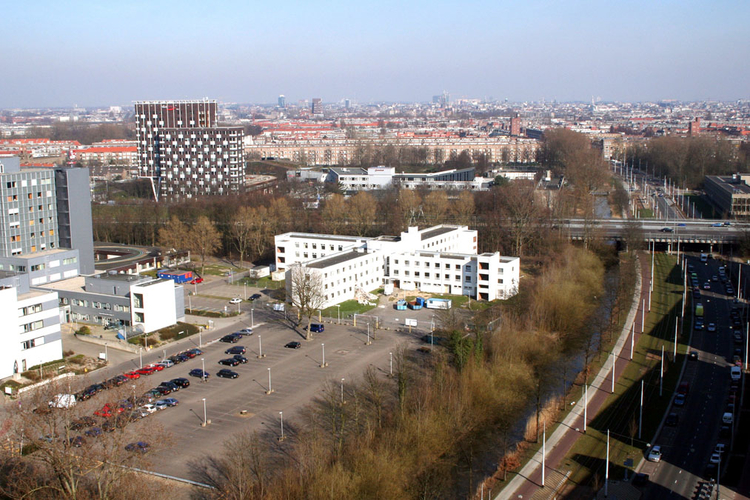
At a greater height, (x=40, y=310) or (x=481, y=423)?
(x=40, y=310)

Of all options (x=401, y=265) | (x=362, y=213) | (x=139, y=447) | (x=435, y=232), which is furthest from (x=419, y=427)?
(x=362, y=213)

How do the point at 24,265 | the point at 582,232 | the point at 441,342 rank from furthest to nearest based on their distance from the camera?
the point at 582,232 → the point at 24,265 → the point at 441,342

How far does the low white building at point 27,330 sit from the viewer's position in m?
12.7

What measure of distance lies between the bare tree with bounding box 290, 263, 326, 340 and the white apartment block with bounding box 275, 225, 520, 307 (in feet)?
0.98

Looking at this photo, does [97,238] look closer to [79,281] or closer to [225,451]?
[79,281]

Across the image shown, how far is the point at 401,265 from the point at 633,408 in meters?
8.89

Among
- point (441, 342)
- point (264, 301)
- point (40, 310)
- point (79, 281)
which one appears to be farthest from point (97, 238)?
point (441, 342)

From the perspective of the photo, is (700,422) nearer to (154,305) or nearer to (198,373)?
(198,373)

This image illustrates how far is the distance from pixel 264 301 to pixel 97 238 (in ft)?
32.9

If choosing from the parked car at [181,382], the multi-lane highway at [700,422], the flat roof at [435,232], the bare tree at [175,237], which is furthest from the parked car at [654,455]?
the bare tree at [175,237]

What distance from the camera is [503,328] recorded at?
1329cm

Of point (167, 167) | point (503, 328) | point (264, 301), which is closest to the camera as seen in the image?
point (503, 328)

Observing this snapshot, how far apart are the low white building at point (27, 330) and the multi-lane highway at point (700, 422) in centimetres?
1065

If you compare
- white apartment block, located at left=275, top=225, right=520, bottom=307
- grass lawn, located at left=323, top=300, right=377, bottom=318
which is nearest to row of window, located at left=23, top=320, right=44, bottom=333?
white apartment block, located at left=275, top=225, right=520, bottom=307
